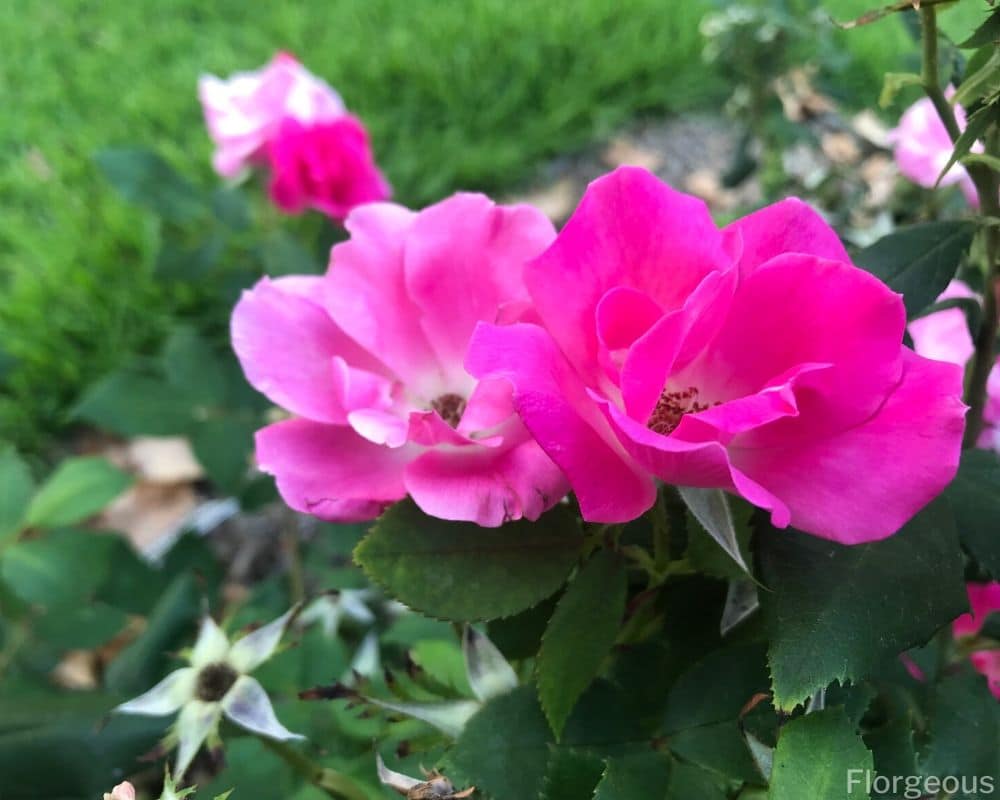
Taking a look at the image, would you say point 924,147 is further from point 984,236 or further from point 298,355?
point 298,355

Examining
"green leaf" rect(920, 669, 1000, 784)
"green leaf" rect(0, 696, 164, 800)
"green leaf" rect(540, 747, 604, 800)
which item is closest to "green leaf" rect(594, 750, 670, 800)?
"green leaf" rect(540, 747, 604, 800)

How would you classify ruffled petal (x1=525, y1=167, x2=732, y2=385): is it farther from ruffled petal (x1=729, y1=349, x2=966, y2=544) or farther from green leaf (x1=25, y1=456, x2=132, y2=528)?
green leaf (x1=25, y1=456, x2=132, y2=528)

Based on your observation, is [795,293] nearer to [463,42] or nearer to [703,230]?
[703,230]

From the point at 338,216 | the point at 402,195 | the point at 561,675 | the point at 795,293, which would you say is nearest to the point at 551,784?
the point at 561,675

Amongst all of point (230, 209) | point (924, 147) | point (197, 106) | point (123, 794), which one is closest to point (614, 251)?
point (123, 794)

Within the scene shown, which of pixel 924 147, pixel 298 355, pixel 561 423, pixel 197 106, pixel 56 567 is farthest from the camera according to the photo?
pixel 197 106

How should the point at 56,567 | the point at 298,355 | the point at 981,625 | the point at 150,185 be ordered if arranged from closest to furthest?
1. the point at 298,355
2. the point at 981,625
3. the point at 56,567
4. the point at 150,185

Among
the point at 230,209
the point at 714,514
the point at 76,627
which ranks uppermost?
the point at 714,514
